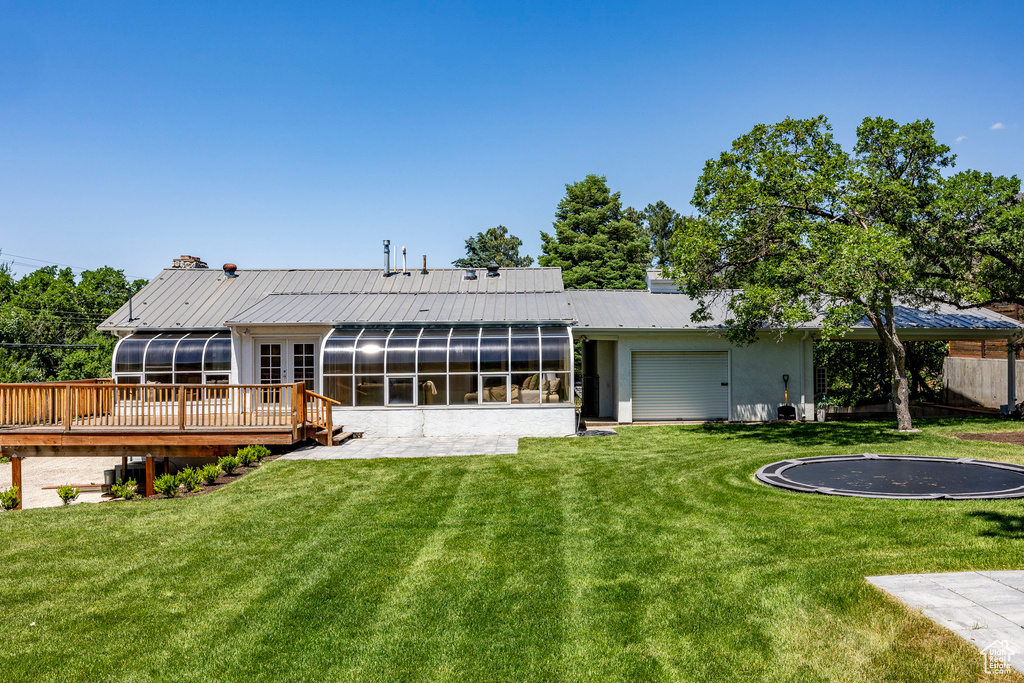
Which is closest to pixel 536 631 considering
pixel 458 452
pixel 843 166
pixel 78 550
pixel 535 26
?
pixel 78 550

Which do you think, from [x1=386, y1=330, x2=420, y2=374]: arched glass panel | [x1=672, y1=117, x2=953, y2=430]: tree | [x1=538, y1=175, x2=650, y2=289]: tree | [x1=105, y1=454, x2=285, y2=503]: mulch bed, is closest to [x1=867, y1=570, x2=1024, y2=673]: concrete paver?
[x1=672, y1=117, x2=953, y2=430]: tree

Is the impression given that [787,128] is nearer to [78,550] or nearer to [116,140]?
[78,550]

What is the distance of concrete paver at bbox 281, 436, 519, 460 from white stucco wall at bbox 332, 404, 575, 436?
13.2 inches

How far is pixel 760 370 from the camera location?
18.3 m

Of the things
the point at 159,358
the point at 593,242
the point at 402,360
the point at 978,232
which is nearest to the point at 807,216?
the point at 978,232

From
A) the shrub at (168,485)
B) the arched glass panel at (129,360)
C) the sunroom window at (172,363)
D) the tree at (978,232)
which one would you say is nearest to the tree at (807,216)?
the tree at (978,232)

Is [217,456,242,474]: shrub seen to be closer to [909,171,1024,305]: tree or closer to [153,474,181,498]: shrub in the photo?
Result: [153,474,181,498]: shrub

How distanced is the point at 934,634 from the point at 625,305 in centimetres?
1626

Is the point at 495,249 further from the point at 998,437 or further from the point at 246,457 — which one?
the point at 998,437

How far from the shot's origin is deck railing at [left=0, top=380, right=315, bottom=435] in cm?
1300

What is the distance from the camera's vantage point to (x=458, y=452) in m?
12.8

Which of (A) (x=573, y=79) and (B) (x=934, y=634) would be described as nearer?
(B) (x=934, y=634)

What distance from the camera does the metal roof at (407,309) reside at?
54.4 feet

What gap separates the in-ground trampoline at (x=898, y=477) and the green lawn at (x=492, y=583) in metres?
0.43
